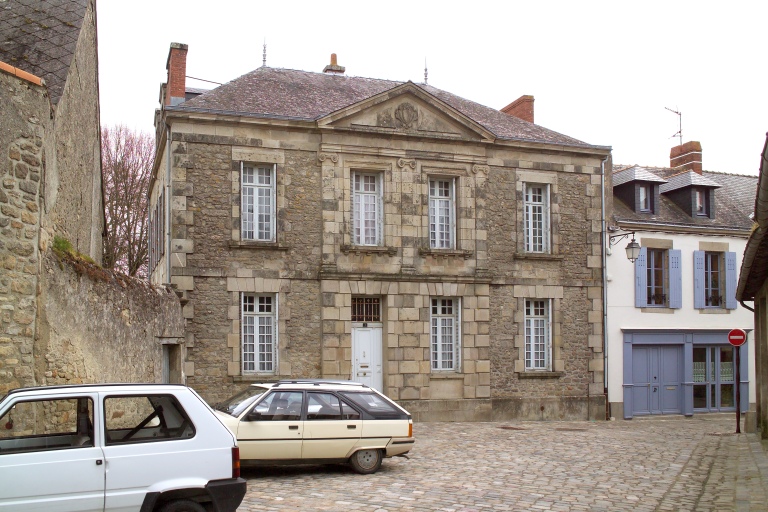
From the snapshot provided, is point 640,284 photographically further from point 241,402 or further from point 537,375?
point 241,402

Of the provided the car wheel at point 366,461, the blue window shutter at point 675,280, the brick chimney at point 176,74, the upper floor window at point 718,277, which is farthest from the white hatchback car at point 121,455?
the upper floor window at point 718,277

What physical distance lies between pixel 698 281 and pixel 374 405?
48.6ft

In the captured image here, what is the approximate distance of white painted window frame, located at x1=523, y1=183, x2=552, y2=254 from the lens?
21281 mm

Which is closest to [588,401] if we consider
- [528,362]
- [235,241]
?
[528,362]

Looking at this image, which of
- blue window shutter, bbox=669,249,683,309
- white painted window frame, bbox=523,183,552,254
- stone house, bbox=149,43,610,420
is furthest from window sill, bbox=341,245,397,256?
blue window shutter, bbox=669,249,683,309

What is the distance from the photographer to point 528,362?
68.9 feet

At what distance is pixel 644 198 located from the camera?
2412cm

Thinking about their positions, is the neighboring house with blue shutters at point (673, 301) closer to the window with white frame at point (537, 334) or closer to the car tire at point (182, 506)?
the window with white frame at point (537, 334)

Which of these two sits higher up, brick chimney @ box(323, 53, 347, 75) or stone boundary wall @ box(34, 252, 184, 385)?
brick chimney @ box(323, 53, 347, 75)

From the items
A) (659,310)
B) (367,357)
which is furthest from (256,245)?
(659,310)

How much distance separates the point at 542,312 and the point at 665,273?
4368 mm

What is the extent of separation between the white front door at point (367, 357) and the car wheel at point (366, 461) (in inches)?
307

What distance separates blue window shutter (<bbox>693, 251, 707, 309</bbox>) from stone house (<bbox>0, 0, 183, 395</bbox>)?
14898 mm

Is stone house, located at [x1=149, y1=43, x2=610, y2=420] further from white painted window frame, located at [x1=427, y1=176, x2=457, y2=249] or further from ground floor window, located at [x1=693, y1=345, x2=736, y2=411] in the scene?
ground floor window, located at [x1=693, y1=345, x2=736, y2=411]
